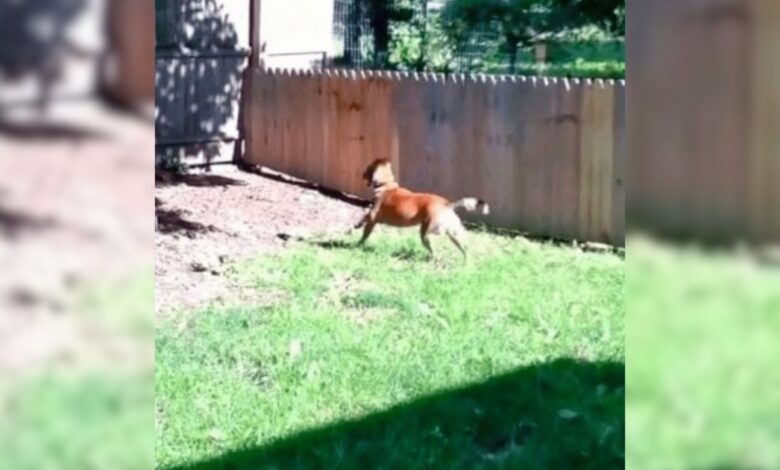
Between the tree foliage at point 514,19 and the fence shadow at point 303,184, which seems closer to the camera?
the fence shadow at point 303,184

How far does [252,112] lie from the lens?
1034cm

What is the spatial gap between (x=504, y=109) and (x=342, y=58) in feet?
12.7

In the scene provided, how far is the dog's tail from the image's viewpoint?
288 inches

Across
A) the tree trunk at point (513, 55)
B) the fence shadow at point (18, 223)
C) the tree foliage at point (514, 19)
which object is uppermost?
the tree foliage at point (514, 19)

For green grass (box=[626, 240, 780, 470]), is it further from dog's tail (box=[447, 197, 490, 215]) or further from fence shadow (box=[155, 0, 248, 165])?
fence shadow (box=[155, 0, 248, 165])

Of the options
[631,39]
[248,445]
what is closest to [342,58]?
[248,445]

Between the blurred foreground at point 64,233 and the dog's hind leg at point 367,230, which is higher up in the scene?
the blurred foreground at point 64,233

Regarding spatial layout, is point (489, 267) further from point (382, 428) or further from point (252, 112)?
point (252, 112)

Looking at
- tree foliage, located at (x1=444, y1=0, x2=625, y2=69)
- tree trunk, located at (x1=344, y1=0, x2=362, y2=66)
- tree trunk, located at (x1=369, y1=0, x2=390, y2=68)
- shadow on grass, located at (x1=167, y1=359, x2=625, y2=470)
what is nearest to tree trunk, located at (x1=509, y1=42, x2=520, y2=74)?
tree foliage, located at (x1=444, y1=0, x2=625, y2=69)

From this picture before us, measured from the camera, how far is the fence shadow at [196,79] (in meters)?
9.77

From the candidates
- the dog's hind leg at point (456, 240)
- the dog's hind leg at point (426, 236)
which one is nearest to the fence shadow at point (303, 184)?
the dog's hind leg at point (426, 236)

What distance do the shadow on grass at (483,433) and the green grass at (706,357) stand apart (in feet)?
9.66

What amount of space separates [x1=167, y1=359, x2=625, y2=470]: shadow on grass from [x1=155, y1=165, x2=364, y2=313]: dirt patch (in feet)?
5.84

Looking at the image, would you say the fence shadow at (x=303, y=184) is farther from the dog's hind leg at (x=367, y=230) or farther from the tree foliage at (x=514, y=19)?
the tree foliage at (x=514, y=19)
